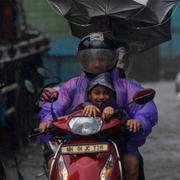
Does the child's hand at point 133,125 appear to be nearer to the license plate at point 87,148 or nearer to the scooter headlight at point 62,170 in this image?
the license plate at point 87,148

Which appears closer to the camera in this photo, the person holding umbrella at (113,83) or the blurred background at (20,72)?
the person holding umbrella at (113,83)

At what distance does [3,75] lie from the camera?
32.2 feet

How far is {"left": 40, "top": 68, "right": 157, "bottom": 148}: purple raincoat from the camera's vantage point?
507 centimetres

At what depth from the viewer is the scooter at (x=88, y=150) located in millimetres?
4570

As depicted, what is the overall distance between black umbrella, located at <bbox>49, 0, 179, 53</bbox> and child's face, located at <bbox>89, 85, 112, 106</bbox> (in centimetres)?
156

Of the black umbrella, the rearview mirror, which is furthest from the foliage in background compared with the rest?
the rearview mirror

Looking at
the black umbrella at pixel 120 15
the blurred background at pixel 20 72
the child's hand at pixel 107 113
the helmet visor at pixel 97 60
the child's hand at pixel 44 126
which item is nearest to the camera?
the child's hand at pixel 107 113

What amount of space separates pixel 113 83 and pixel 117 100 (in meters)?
0.14

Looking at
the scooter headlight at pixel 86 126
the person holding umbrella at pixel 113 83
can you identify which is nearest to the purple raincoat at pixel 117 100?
the person holding umbrella at pixel 113 83

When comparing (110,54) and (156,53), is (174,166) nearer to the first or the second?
(110,54)

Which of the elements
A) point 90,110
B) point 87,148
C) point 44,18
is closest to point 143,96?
point 90,110

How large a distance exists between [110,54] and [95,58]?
117mm

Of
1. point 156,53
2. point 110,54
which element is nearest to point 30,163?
point 110,54

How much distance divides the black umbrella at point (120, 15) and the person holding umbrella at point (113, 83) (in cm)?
114
